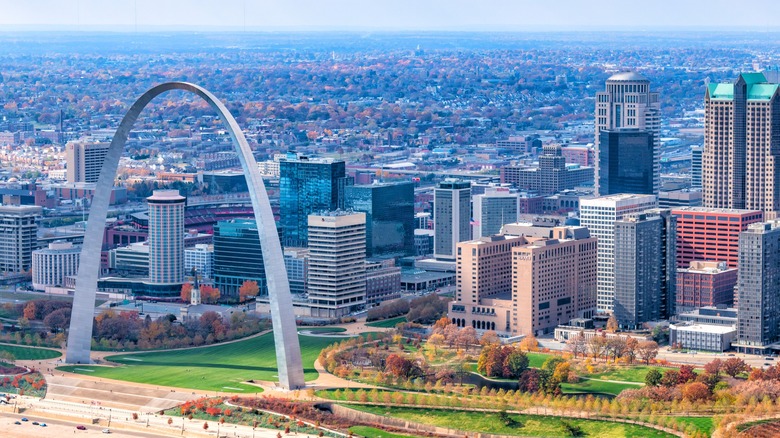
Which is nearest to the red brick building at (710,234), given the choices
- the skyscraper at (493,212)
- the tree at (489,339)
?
the tree at (489,339)

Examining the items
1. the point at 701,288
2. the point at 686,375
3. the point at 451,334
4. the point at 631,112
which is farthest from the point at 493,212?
the point at 686,375

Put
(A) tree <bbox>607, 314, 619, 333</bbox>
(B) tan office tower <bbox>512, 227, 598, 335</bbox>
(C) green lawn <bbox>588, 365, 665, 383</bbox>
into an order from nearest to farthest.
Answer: (C) green lawn <bbox>588, 365, 665, 383</bbox> → (A) tree <bbox>607, 314, 619, 333</bbox> → (B) tan office tower <bbox>512, 227, 598, 335</bbox>

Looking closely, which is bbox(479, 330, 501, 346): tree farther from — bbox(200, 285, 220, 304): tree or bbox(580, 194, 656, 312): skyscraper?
bbox(200, 285, 220, 304): tree

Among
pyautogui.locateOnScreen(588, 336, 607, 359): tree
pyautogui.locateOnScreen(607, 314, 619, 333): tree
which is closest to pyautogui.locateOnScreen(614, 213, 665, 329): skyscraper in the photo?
pyautogui.locateOnScreen(607, 314, 619, 333): tree

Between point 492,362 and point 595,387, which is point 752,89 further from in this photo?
point 595,387

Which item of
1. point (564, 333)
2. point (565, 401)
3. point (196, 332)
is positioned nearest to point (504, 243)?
point (564, 333)

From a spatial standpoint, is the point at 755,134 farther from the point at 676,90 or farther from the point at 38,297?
the point at 676,90

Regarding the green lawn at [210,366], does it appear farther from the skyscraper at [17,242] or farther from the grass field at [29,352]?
the skyscraper at [17,242]
